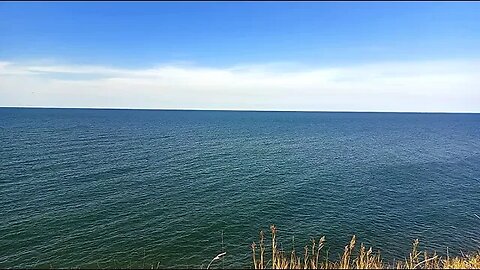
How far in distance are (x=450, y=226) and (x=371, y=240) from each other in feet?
33.2

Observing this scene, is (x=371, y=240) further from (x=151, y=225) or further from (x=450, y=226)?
(x=151, y=225)

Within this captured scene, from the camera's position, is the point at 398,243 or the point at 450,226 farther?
the point at 450,226

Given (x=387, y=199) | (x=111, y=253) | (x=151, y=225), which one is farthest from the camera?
(x=387, y=199)

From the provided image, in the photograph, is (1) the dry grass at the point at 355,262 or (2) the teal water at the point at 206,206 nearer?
(1) the dry grass at the point at 355,262

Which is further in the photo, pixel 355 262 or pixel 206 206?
pixel 206 206

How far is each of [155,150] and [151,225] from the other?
1737 inches

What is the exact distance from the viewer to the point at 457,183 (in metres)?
50.6

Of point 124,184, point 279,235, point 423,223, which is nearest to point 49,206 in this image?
point 124,184

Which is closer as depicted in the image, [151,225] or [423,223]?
[151,225]

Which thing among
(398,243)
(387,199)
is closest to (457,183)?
(387,199)

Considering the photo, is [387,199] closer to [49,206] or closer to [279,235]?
[279,235]

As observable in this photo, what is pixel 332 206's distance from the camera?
3806 centimetres

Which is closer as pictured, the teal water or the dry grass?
the dry grass

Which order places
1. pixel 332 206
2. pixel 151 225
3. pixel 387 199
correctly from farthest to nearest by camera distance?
pixel 387 199
pixel 332 206
pixel 151 225
